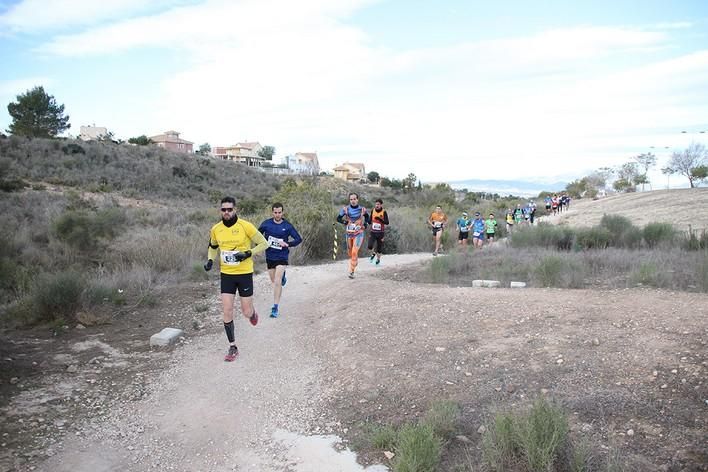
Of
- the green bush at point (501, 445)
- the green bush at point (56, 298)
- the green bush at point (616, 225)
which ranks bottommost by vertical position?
the green bush at point (501, 445)

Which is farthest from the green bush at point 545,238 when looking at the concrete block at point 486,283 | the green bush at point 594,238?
the concrete block at point 486,283

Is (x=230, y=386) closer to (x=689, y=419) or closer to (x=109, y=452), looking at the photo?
(x=109, y=452)

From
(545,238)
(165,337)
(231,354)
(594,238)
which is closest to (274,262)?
(165,337)

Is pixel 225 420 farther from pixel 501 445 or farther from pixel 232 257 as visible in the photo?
pixel 501 445

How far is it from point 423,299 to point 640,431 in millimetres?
4472

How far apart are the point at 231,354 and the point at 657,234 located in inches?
625

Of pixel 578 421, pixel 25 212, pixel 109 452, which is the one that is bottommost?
pixel 109 452

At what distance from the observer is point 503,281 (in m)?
11.0

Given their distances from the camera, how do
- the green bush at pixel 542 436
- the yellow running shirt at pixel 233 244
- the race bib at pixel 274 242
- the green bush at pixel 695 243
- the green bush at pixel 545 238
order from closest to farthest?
the green bush at pixel 542 436 → the yellow running shirt at pixel 233 244 → the race bib at pixel 274 242 → the green bush at pixel 695 243 → the green bush at pixel 545 238

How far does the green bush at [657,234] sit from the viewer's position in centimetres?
1658

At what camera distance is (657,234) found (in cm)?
1719

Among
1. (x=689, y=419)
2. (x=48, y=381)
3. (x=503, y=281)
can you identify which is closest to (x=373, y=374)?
(x=689, y=419)

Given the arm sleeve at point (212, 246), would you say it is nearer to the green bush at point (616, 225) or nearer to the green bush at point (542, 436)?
the green bush at point (542, 436)

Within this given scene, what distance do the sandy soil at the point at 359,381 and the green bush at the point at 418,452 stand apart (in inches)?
8.1
